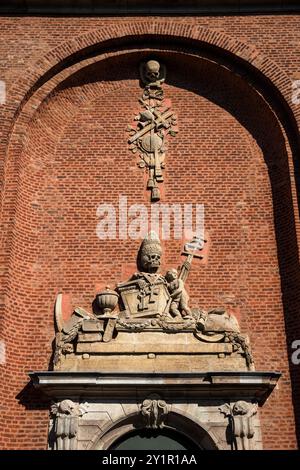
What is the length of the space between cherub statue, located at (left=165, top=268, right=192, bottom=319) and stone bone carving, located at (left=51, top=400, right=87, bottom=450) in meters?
1.96

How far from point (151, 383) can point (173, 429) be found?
74 cm

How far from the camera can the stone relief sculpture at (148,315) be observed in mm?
9031

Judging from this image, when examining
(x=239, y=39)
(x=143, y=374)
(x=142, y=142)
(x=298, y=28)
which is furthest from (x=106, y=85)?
(x=143, y=374)

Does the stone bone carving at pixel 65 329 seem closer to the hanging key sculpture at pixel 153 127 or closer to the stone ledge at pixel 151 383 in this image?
the stone ledge at pixel 151 383

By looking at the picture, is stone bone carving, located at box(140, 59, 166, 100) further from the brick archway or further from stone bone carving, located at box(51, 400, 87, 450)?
stone bone carving, located at box(51, 400, 87, 450)

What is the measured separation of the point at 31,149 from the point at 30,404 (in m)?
4.37

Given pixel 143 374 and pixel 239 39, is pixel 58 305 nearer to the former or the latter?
pixel 143 374

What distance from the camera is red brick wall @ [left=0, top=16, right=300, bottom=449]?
9.27 meters

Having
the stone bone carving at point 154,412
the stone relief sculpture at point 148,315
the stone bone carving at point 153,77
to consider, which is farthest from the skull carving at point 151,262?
the stone bone carving at point 153,77

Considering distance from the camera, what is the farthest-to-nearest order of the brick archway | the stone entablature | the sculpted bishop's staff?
the brick archway < the sculpted bishop's staff < the stone entablature

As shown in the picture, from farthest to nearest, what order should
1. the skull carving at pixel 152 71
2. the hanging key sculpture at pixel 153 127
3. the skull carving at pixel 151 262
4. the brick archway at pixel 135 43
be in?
the skull carving at pixel 152 71, the hanging key sculpture at pixel 153 127, the brick archway at pixel 135 43, the skull carving at pixel 151 262

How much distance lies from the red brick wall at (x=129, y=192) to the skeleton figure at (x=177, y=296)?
27 centimetres
